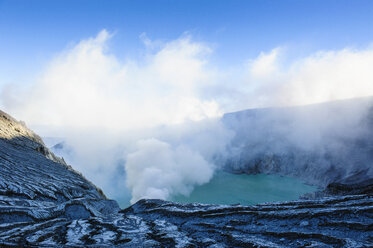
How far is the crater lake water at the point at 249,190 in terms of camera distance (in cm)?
6494

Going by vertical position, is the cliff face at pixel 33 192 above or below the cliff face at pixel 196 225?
above

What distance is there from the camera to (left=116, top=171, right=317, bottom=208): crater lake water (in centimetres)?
6494

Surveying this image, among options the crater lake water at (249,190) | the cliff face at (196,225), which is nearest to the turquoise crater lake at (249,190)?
the crater lake water at (249,190)

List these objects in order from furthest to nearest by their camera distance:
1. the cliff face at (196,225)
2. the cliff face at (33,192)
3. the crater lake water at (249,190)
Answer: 1. the crater lake water at (249,190)
2. the cliff face at (33,192)
3. the cliff face at (196,225)

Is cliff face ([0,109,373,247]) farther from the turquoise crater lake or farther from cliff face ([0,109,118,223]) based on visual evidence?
the turquoise crater lake

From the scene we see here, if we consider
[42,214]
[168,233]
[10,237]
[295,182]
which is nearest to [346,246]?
[168,233]

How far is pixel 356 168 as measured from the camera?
46281 millimetres

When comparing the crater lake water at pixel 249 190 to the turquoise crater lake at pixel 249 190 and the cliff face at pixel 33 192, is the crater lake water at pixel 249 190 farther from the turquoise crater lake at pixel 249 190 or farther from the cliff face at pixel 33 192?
the cliff face at pixel 33 192

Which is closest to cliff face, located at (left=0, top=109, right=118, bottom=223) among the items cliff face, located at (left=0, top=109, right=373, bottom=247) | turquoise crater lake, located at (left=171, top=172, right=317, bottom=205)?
cliff face, located at (left=0, top=109, right=373, bottom=247)

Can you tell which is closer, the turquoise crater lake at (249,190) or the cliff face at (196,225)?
the cliff face at (196,225)

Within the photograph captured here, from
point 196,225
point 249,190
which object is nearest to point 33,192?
point 196,225

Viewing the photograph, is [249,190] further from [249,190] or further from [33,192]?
[33,192]

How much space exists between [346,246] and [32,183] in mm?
14767

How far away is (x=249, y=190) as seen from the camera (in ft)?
245
